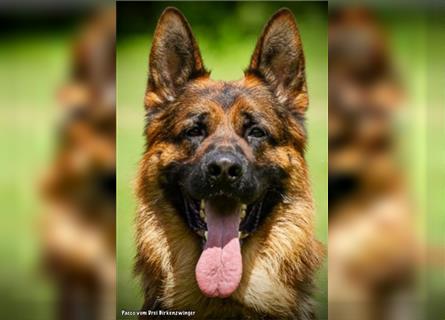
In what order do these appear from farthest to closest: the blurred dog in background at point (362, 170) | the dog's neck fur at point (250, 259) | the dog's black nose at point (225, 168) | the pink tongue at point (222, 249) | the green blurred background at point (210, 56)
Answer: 1. the blurred dog in background at point (362, 170)
2. the green blurred background at point (210, 56)
3. the dog's neck fur at point (250, 259)
4. the pink tongue at point (222, 249)
5. the dog's black nose at point (225, 168)

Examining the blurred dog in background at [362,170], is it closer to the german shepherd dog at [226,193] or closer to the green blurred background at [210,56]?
the green blurred background at [210,56]

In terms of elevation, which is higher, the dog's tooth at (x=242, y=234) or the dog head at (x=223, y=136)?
the dog head at (x=223, y=136)

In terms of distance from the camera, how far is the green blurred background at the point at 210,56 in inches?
200

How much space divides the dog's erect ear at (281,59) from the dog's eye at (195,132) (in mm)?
570

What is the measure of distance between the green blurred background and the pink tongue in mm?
598

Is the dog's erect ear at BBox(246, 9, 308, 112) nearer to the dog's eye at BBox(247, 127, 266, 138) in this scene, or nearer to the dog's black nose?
the dog's eye at BBox(247, 127, 266, 138)

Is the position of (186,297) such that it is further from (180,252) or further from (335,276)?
(335,276)

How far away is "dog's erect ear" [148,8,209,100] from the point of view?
16.2 ft

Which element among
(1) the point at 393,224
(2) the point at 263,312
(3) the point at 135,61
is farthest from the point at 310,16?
(2) the point at 263,312

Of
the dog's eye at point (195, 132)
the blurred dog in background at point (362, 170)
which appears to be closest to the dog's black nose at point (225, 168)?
the dog's eye at point (195, 132)

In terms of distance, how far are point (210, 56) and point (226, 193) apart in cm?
105

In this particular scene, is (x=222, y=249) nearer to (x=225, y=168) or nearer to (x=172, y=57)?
(x=225, y=168)

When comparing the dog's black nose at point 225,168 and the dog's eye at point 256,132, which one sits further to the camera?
the dog's eye at point 256,132

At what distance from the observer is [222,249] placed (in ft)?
15.9
